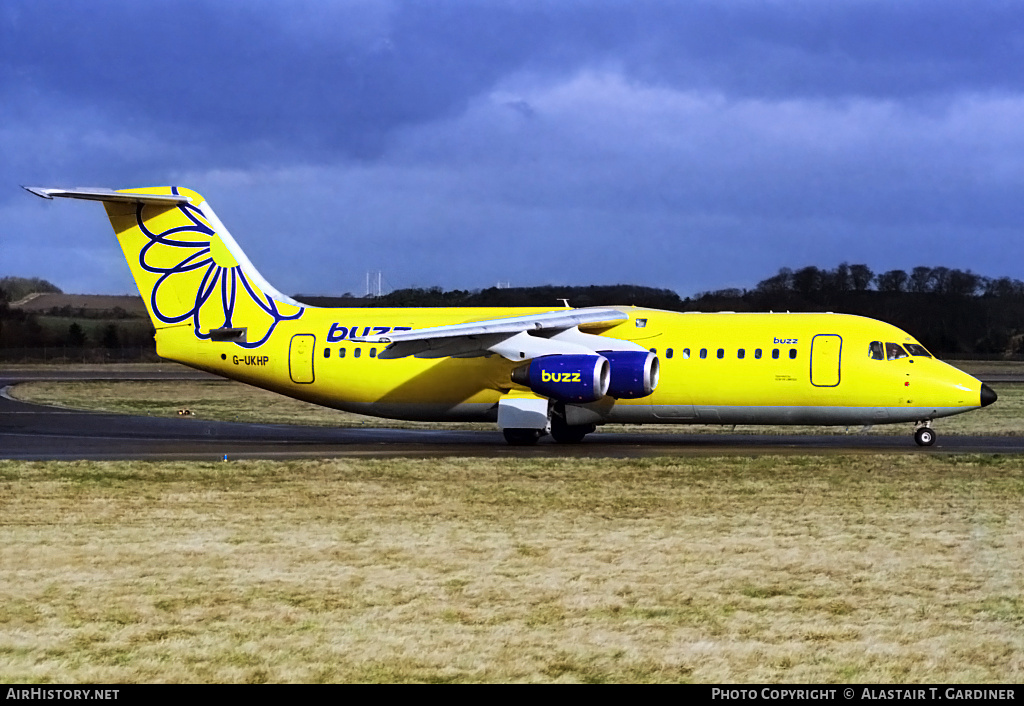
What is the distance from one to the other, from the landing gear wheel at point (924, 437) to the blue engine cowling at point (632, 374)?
230 inches

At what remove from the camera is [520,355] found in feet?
87.8

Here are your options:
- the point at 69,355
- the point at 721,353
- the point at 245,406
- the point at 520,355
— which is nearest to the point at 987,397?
the point at 721,353

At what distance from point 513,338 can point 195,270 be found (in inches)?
332

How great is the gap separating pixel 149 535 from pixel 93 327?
214 feet

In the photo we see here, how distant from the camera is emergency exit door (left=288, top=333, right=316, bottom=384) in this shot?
28.8 metres

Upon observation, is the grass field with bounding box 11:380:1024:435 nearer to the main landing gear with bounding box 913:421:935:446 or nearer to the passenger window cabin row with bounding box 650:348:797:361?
the passenger window cabin row with bounding box 650:348:797:361

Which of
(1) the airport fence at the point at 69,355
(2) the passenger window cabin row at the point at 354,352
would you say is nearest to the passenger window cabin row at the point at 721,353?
(2) the passenger window cabin row at the point at 354,352

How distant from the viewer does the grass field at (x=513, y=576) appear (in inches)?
339

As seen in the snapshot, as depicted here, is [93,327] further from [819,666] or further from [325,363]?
[819,666]

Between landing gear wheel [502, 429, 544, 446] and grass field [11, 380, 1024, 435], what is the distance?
6.06 m

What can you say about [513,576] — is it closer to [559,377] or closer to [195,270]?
[559,377]

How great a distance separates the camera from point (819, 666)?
839 centimetres

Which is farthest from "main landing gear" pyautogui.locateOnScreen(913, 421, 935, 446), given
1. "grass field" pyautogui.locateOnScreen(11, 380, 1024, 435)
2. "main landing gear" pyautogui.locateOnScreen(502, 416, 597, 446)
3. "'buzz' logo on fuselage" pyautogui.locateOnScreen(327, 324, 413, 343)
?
"'buzz' logo on fuselage" pyautogui.locateOnScreen(327, 324, 413, 343)

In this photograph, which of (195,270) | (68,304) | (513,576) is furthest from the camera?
(68,304)
